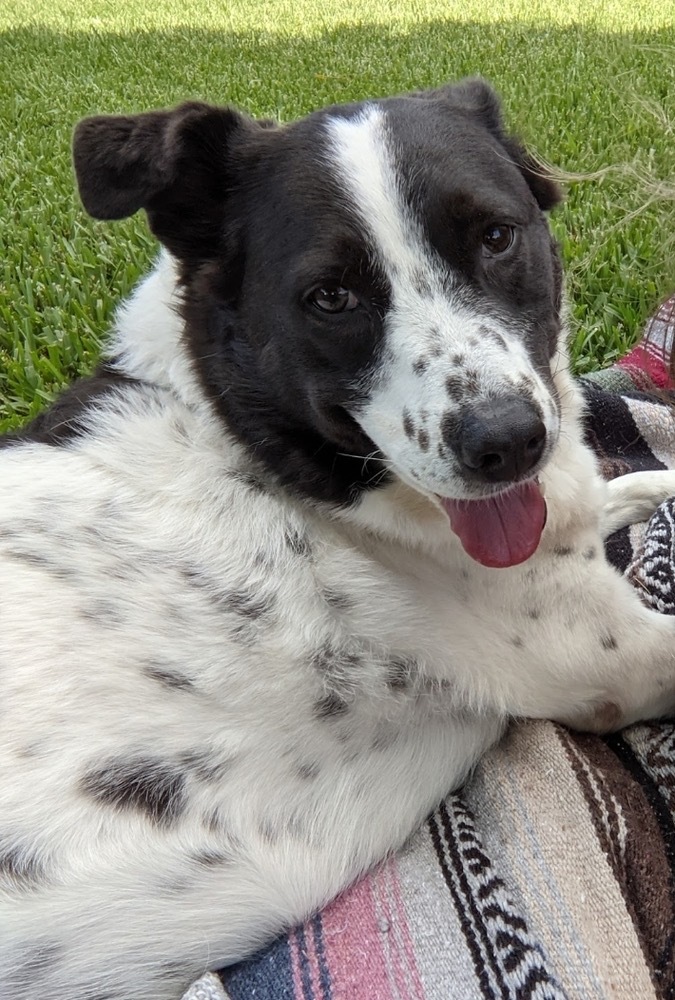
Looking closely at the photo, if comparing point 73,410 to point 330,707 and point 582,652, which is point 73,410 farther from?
point 582,652

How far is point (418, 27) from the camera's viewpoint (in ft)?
32.3

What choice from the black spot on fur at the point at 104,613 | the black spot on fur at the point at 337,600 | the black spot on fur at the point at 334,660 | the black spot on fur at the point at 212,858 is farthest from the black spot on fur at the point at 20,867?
the black spot on fur at the point at 337,600

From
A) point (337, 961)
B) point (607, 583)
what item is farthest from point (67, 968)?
point (607, 583)

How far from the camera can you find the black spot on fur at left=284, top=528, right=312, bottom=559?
209 centimetres

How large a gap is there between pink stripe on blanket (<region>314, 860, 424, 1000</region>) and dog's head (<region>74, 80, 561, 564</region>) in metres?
0.78

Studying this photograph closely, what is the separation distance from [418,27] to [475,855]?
9.94 m

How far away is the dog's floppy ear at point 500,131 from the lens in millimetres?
2332

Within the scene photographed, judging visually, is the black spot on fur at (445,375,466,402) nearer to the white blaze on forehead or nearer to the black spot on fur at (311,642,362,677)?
the white blaze on forehead

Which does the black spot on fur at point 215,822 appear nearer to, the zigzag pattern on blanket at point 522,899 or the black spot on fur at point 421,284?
the zigzag pattern on blanket at point 522,899

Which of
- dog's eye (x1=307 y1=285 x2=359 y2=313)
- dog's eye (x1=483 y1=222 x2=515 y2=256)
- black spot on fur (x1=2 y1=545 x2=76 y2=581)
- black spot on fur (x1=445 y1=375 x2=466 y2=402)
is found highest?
dog's eye (x1=483 y1=222 x2=515 y2=256)

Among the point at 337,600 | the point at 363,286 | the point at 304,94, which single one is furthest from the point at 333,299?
the point at 304,94

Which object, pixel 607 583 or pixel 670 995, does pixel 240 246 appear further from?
pixel 670 995

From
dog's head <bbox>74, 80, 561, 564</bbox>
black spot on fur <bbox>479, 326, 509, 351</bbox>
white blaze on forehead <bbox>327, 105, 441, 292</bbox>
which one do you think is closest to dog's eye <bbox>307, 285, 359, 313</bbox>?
dog's head <bbox>74, 80, 561, 564</bbox>

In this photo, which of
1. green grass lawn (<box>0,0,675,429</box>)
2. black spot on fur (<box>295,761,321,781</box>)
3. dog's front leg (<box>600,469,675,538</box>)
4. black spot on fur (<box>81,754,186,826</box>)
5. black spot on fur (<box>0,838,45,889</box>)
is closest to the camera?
black spot on fur (<box>0,838,45,889</box>)
